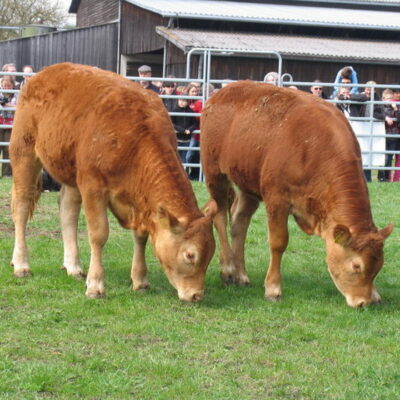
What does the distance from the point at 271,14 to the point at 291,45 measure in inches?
115

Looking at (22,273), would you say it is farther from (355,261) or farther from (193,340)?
(355,261)

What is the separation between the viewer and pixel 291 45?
91.2 feet

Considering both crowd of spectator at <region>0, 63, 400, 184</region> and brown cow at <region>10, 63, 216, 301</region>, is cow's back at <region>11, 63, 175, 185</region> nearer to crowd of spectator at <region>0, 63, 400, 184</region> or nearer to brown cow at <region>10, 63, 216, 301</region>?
brown cow at <region>10, 63, 216, 301</region>

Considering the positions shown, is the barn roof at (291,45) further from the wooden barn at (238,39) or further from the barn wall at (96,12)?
the barn wall at (96,12)

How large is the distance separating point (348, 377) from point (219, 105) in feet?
11.9

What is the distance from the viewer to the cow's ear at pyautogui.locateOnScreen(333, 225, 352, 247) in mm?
7055

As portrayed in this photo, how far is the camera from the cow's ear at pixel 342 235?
23.1ft

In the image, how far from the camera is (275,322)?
6938mm

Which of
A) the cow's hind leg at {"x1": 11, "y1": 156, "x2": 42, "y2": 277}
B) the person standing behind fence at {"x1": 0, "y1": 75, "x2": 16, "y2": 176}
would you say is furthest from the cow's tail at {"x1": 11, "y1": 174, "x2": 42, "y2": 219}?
the person standing behind fence at {"x1": 0, "y1": 75, "x2": 16, "y2": 176}

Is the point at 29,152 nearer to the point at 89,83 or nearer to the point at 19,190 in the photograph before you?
the point at 19,190

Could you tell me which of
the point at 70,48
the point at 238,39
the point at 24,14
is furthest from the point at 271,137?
the point at 24,14

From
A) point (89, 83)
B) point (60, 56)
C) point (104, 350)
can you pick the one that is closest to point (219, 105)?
point (89, 83)

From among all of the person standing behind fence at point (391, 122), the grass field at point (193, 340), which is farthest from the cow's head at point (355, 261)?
the person standing behind fence at point (391, 122)

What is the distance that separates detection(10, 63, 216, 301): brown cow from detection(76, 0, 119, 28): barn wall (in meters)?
27.8
